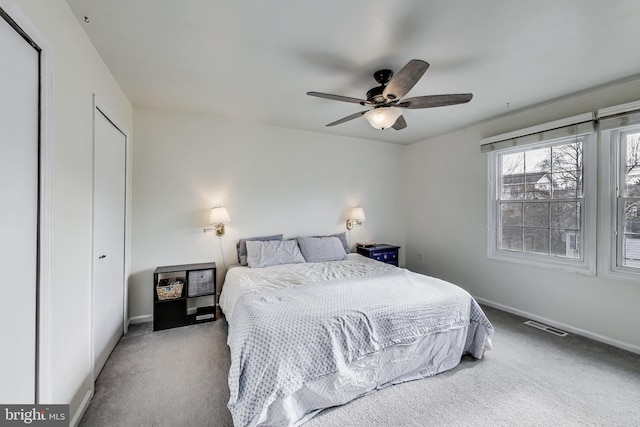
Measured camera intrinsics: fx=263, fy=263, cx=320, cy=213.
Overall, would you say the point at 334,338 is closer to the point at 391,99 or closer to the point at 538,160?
the point at 391,99

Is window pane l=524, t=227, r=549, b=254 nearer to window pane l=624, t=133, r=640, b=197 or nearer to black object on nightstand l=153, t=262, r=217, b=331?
window pane l=624, t=133, r=640, b=197

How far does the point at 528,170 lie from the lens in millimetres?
3262

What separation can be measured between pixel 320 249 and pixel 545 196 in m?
2.79

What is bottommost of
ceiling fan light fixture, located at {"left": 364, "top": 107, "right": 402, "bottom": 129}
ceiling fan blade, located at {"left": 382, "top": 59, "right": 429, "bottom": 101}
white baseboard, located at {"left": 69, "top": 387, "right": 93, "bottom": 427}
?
white baseboard, located at {"left": 69, "top": 387, "right": 93, "bottom": 427}

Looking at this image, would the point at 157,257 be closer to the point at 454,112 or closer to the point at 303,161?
the point at 303,161

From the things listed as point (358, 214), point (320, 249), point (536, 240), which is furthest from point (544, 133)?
point (320, 249)

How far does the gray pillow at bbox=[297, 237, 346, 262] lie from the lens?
3572 millimetres

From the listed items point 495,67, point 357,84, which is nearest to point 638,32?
point 495,67

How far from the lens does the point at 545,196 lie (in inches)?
122

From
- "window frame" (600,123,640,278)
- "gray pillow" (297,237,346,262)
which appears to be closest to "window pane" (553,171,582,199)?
"window frame" (600,123,640,278)

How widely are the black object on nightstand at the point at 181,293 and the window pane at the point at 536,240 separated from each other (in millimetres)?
3833

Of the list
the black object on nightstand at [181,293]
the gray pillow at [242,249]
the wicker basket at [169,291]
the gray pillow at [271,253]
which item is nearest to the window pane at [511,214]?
the gray pillow at [271,253]

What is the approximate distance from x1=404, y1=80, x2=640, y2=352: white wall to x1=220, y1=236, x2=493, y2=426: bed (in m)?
1.36

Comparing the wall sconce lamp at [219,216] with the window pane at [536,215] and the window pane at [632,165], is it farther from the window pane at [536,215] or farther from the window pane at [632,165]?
the window pane at [632,165]
